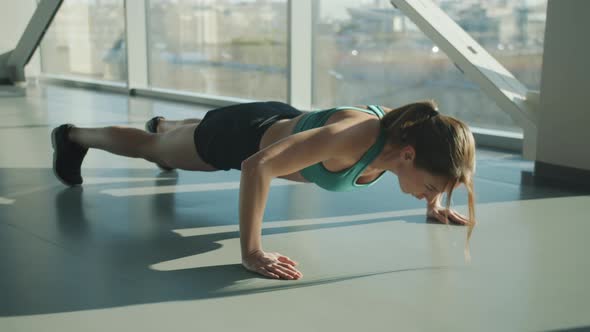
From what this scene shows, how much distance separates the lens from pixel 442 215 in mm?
2598

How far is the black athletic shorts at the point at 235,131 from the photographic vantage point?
8.38 feet

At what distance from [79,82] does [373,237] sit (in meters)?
6.38

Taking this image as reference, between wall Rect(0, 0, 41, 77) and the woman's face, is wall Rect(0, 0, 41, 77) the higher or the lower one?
the higher one

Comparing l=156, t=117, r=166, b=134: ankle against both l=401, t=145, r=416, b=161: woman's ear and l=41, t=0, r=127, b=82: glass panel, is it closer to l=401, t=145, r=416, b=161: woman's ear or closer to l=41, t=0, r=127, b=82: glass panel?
l=401, t=145, r=416, b=161: woman's ear

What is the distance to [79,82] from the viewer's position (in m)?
8.09

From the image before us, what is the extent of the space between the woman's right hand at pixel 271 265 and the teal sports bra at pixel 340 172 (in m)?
0.30

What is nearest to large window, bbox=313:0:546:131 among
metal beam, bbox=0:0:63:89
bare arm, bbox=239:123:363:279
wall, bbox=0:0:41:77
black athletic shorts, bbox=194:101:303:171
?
metal beam, bbox=0:0:63:89

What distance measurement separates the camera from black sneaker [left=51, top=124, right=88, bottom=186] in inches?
122

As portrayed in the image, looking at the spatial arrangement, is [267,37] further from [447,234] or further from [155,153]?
[447,234]

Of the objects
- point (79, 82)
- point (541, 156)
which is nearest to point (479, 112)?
point (79, 82)

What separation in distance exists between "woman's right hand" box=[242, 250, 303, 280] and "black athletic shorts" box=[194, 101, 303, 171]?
58 cm

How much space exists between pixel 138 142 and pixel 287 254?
110 centimetres

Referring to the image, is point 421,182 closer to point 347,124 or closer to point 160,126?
point 347,124

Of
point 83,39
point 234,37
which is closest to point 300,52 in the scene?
point 234,37
